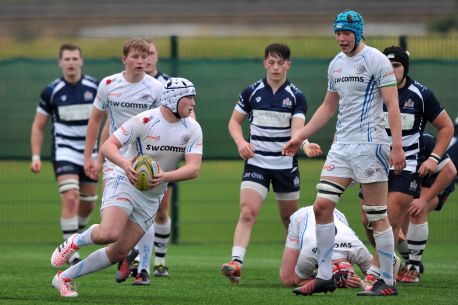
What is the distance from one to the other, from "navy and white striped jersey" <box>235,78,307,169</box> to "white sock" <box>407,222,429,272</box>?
1419mm

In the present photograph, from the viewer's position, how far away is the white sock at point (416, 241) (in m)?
12.0

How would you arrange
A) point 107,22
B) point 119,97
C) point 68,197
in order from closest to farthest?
1. point 119,97
2. point 68,197
3. point 107,22

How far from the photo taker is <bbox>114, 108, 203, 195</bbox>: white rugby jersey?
9836 mm

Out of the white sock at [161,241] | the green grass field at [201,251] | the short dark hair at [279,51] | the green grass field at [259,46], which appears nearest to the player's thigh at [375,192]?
the green grass field at [201,251]

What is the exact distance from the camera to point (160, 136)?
32.3ft

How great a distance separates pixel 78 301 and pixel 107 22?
30.1 meters

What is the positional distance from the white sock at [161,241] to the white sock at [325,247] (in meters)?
2.96

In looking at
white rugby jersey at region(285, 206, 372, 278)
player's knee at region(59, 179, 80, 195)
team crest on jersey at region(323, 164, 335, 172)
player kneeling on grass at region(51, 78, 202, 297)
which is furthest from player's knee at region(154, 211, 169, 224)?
team crest on jersey at region(323, 164, 335, 172)

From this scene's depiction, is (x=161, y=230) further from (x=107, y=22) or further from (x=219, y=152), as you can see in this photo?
(x=107, y=22)

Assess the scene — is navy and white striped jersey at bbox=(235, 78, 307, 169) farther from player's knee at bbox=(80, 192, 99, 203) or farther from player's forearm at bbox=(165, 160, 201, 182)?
player's knee at bbox=(80, 192, 99, 203)

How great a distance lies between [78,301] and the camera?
9.51 m

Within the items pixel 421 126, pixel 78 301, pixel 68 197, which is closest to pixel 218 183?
pixel 68 197

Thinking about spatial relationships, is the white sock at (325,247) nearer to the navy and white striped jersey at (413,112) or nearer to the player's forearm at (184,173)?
the player's forearm at (184,173)

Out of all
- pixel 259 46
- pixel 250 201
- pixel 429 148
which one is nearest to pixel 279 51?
pixel 250 201
